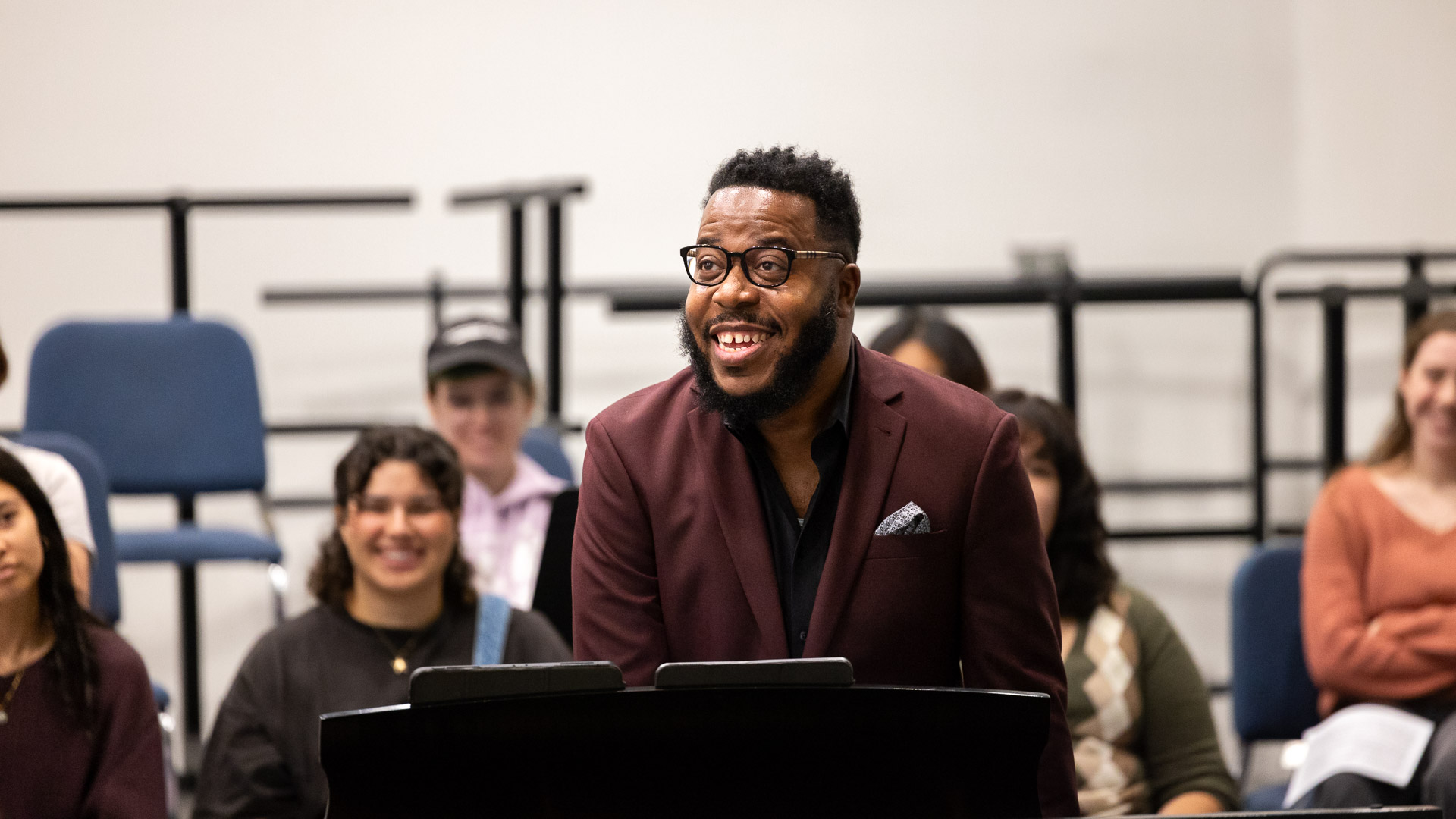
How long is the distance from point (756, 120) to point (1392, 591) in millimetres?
2712

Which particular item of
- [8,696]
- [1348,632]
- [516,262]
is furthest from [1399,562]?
[8,696]

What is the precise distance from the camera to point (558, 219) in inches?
144

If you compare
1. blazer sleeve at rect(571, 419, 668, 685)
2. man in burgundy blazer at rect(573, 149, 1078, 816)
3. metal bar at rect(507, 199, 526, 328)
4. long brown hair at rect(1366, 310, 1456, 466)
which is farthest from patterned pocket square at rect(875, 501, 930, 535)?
metal bar at rect(507, 199, 526, 328)

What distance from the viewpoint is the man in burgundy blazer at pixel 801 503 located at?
1331mm

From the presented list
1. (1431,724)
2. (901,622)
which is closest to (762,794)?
(901,622)

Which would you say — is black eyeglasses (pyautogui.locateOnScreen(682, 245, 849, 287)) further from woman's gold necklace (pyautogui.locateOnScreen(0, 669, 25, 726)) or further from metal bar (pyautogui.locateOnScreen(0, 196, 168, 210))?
metal bar (pyautogui.locateOnScreen(0, 196, 168, 210))

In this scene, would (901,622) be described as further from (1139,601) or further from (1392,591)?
(1392,591)

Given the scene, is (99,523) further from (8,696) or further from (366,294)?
(366,294)

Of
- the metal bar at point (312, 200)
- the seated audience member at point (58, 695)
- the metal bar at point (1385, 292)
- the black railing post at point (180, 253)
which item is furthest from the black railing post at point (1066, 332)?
the seated audience member at point (58, 695)

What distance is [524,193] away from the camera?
147 inches

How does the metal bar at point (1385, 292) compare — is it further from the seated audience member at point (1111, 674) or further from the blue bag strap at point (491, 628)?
the blue bag strap at point (491, 628)

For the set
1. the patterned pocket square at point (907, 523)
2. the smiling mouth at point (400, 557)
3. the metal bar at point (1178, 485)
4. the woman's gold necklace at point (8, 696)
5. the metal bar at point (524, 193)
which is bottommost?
the metal bar at point (1178, 485)

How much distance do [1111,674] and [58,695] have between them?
151 centimetres

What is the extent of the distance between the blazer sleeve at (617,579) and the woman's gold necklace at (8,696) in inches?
41.0
